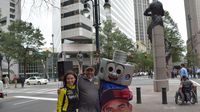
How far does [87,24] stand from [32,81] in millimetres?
31556

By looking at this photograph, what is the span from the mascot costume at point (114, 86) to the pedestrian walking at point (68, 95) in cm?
166

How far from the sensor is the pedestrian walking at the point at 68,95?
17.7ft

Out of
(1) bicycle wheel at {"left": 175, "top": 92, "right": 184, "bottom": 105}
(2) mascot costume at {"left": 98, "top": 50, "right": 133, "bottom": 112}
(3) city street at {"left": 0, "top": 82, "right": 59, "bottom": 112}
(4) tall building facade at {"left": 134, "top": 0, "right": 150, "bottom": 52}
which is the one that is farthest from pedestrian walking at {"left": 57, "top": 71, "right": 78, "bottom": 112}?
(4) tall building facade at {"left": 134, "top": 0, "right": 150, "bottom": 52}

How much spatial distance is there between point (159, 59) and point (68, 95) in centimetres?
1544

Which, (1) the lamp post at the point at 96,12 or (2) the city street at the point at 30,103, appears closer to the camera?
(1) the lamp post at the point at 96,12

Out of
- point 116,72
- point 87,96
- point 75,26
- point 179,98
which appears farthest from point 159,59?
point 75,26

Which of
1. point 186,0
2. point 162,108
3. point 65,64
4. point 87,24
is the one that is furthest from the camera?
point 186,0

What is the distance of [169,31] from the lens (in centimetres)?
5444

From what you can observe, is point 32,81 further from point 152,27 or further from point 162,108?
point 162,108

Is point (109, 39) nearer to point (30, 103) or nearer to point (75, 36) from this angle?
point (75, 36)

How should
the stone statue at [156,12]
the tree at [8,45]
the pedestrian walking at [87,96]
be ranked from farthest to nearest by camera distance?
the tree at [8,45] → the stone statue at [156,12] → the pedestrian walking at [87,96]

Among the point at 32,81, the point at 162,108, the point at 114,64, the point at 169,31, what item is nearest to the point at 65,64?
the point at 114,64

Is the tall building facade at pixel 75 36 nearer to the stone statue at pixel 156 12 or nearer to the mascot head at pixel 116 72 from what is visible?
the stone statue at pixel 156 12

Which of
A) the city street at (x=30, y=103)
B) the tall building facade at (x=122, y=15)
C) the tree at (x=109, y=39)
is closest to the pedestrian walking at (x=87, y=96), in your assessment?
the city street at (x=30, y=103)
